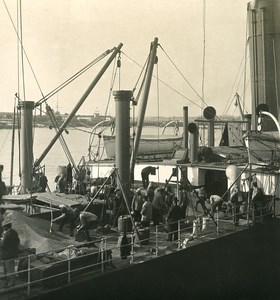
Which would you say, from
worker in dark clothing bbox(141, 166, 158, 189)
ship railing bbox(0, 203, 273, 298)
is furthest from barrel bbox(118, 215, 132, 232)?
worker in dark clothing bbox(141, 166, 158, 189)

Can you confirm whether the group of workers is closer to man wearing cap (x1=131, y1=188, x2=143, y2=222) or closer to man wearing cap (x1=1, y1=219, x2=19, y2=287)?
man wearing cap (x1=131, y1=188, x2=143, y2=222)

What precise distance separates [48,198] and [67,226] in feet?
3.78

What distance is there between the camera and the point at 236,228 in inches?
504

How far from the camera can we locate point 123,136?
13.2 metres

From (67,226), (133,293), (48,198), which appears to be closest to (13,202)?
(48,198)

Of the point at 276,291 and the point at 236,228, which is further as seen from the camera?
the point at 276,291

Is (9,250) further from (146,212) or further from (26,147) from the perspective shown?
(26,147)

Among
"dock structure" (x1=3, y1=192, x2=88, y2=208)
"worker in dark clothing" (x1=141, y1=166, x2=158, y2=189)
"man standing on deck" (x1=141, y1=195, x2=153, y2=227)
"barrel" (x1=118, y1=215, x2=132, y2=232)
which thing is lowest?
"barrel" (x1=118, y1=215, x2=132, y2=232)

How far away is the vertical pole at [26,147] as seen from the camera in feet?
52.6

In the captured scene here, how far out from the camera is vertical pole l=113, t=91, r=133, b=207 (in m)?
13.1

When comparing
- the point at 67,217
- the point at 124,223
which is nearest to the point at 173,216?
the point at 124,223

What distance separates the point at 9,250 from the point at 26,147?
27.7 feet

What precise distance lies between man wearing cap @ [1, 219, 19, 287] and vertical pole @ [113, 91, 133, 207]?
5.10 meters

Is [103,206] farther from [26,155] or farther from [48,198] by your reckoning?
[26,155]
